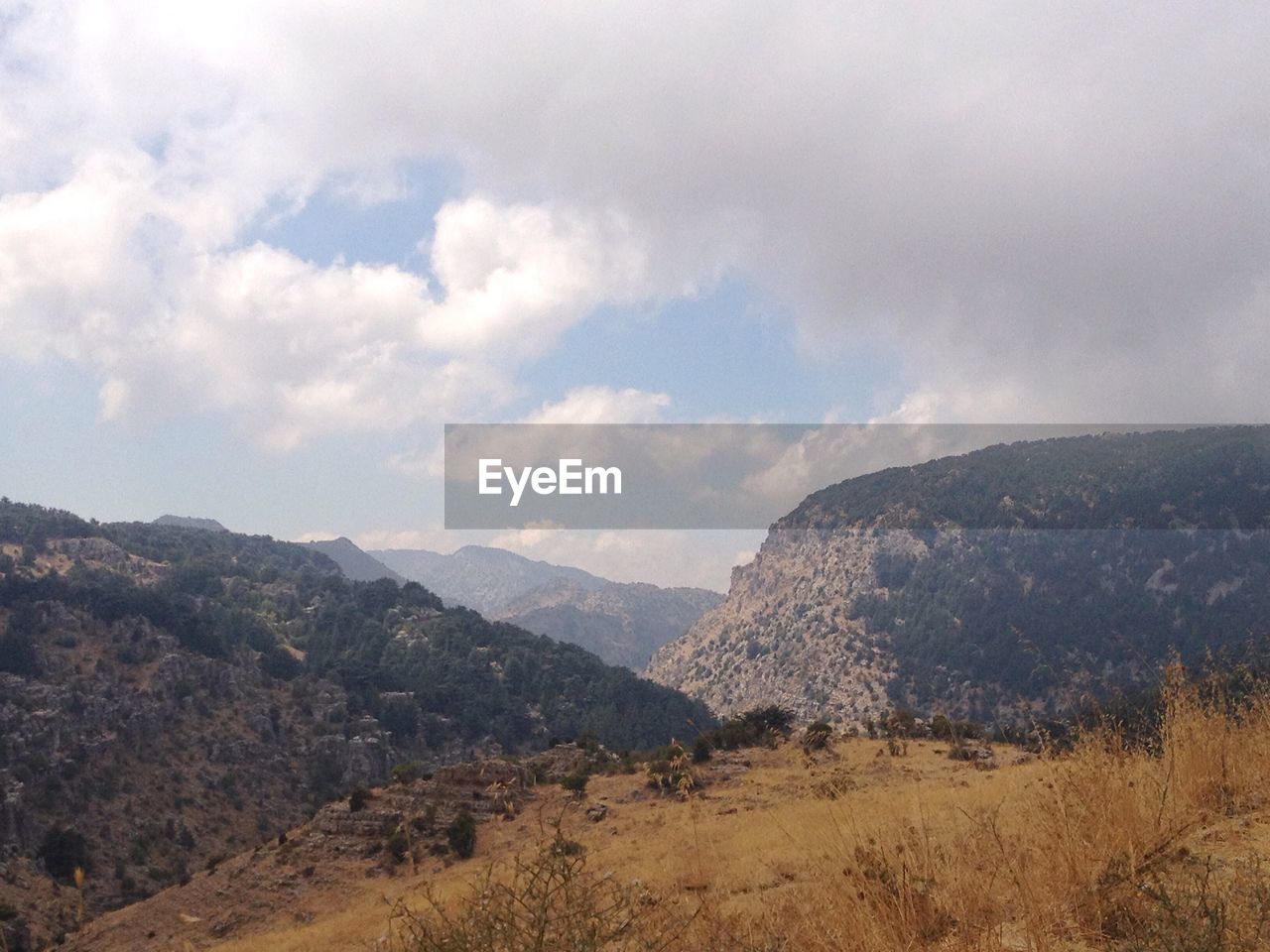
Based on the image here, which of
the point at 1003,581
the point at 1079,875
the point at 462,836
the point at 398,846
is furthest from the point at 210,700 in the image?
the point at 1003,581

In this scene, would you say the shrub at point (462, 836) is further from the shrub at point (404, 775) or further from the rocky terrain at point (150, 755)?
the rocky terrain at point (150, 755)

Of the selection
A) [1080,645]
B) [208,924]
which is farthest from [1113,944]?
[1080,645]

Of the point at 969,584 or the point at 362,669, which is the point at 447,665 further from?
the point at 969,584

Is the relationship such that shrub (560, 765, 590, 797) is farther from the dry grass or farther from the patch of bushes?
the dry grass

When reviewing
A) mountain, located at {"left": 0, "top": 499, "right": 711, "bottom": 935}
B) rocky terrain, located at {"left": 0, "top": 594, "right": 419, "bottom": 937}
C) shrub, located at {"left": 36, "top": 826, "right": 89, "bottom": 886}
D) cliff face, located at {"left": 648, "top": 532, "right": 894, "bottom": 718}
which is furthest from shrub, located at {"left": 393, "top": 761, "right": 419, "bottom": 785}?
cliff face, located at {"left": 648, "top": 532, "right": 894, "bottom": 718}

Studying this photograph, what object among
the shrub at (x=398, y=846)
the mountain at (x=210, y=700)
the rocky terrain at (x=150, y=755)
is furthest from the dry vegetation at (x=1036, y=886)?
the rocky terrain at (x=150, y=755)
